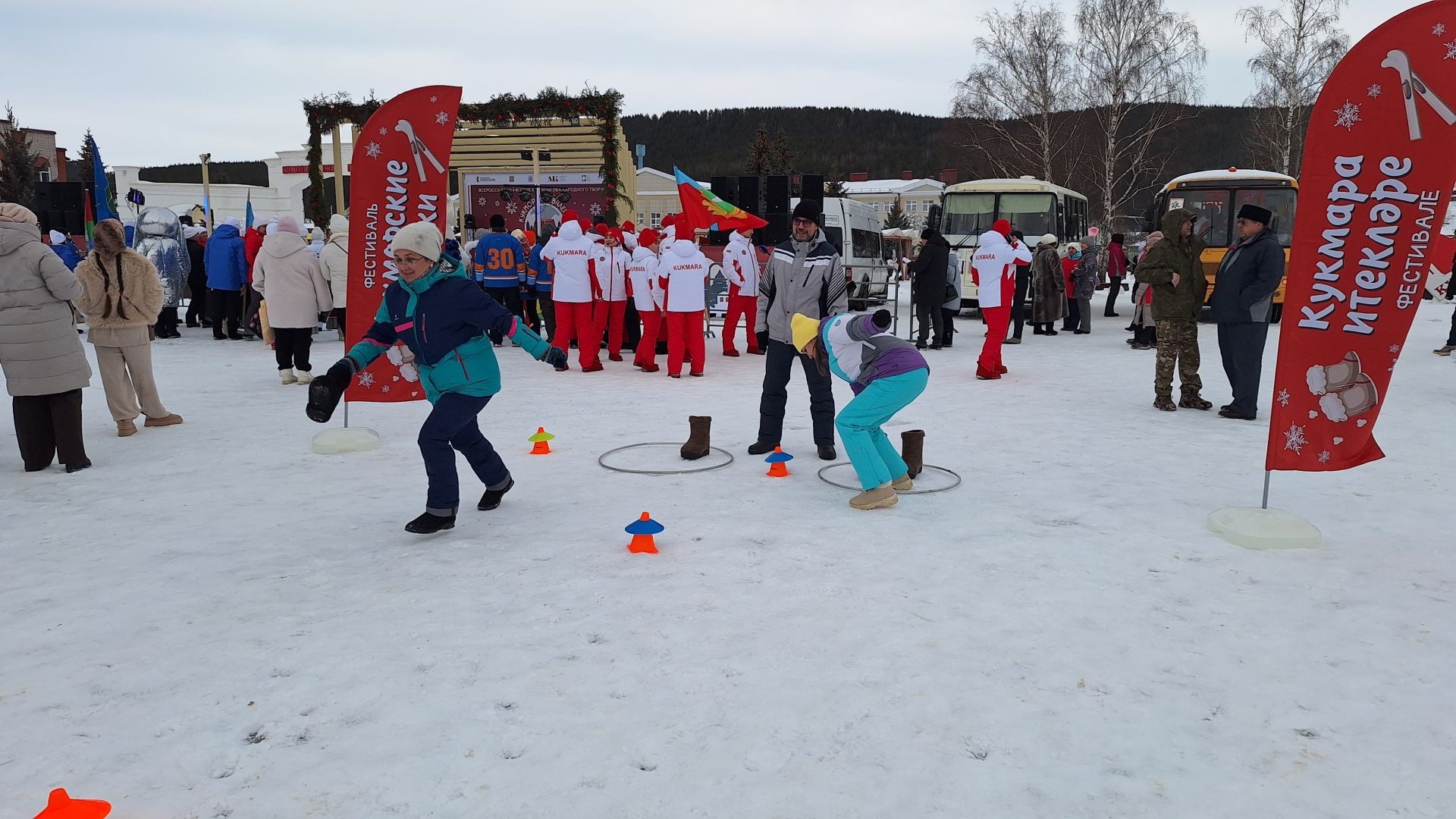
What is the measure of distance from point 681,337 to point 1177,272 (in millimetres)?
5231

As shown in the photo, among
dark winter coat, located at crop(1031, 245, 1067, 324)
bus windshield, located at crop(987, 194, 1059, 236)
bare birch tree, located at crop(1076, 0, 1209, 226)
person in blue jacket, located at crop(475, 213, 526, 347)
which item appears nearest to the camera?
person in blue jacket, located at crop(475, 213, 526, 347)

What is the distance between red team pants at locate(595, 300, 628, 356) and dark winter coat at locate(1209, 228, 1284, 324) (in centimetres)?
674

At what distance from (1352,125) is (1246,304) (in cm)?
394

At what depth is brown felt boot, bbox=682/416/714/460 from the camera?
21.8ft

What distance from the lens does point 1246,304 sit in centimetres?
797

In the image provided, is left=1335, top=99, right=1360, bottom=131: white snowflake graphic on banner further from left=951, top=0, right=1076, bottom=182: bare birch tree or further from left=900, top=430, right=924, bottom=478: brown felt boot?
left=951, top=0, right=1076, bottom=182: bare birch tree

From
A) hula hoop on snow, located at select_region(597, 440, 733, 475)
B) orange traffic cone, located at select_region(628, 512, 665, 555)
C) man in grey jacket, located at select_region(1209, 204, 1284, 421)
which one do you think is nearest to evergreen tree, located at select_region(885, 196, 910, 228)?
man in grey jacket, located at select_region(1209, 204, 1284, 421)

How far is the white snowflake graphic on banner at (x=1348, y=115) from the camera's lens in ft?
14.3

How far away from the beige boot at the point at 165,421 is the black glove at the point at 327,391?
4.10 metres

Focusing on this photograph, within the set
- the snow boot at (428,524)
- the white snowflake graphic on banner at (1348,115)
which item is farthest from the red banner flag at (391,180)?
the white snowflake graphic on banner at (1348,115)

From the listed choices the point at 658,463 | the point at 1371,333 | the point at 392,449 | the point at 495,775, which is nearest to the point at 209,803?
the point at 495,775

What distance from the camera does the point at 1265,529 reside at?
479 centimetres

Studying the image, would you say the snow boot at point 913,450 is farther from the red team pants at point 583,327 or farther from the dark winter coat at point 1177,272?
the red team pants at point 583,327

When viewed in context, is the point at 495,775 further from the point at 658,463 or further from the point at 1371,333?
the point at 1371,333
